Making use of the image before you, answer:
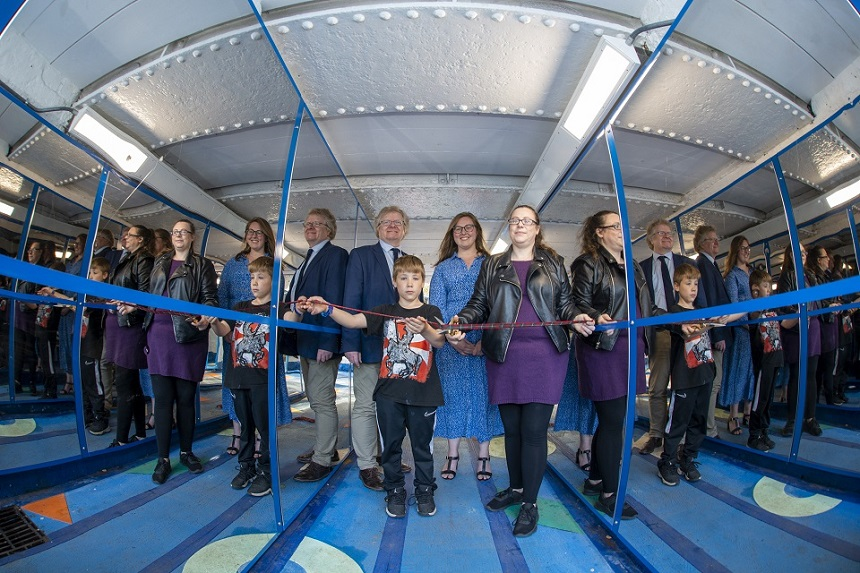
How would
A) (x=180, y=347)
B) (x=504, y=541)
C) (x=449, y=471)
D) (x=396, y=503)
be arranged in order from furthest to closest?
(x=449, y=471)
(x=180, y=347)
(x=396, y=503)
(x=504, y=541)

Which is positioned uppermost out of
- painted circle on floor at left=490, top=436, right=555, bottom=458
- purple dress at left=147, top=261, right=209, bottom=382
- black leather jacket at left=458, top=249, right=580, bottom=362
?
black leather jacket at left=458, top=249, right=580, bottom=362

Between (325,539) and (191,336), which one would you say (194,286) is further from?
(325,539)

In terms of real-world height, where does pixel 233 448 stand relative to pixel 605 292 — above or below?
below

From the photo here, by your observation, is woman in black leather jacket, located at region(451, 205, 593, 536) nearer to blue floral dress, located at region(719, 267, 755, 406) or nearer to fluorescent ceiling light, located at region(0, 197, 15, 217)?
blue floral dress, located at region(719, 267, 755, 406)

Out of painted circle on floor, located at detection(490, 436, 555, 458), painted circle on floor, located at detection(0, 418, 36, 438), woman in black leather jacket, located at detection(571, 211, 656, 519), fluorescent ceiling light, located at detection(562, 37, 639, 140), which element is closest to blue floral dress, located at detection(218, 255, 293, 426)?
painted circle on floor, located at detection(0, 418, 36, 438)

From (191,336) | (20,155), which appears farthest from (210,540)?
(20,155)

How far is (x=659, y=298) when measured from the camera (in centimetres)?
203

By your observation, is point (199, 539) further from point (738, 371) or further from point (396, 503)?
point (738, 371)

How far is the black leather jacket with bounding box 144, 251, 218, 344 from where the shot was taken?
1.82m

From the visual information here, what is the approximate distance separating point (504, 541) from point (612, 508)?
0.61 metres

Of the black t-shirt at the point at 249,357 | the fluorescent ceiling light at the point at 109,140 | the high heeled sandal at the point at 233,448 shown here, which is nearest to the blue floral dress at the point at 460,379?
the black t-shirt at the point at 249,357

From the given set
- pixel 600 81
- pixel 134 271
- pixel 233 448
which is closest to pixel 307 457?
pixel 233 448

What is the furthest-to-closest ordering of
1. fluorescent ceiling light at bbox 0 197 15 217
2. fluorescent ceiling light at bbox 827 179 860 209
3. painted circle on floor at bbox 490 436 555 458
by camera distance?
1. painted circle on floor at bbox 490 436 555 458
2. fluorescent ceiling light at bbox 827 179 860 209
3. fluorescent ceiling light at bbox 0 197 15 217

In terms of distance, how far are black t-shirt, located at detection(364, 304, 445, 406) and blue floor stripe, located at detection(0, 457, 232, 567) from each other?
1.15m
